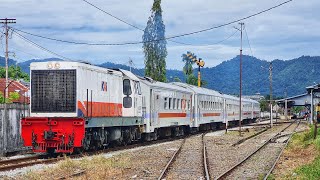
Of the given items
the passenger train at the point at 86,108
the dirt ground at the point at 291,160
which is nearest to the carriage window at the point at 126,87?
the passenger train at the point at 86,108

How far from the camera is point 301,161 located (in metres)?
18.7

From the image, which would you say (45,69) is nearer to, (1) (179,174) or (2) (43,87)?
(2) (43,87)

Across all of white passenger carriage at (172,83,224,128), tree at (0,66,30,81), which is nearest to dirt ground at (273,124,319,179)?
white passenger carriage at (172,83,224,128)

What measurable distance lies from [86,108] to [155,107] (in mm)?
8661

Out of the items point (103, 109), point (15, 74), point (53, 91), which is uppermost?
point (15, 74)

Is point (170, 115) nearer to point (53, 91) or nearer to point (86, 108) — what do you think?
point (86, 108)

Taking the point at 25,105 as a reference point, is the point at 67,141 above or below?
below

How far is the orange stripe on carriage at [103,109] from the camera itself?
19.6 meters

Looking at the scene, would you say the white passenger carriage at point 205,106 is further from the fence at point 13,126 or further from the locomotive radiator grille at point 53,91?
the locomotive radiator grille at point 53,91

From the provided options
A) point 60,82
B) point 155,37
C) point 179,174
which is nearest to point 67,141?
point 60,82

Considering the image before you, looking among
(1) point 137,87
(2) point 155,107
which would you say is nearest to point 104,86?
(1) point 137,87

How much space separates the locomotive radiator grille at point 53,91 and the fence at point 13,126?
979 mm

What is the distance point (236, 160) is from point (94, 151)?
Result: 6.04m

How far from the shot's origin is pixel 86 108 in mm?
19594
